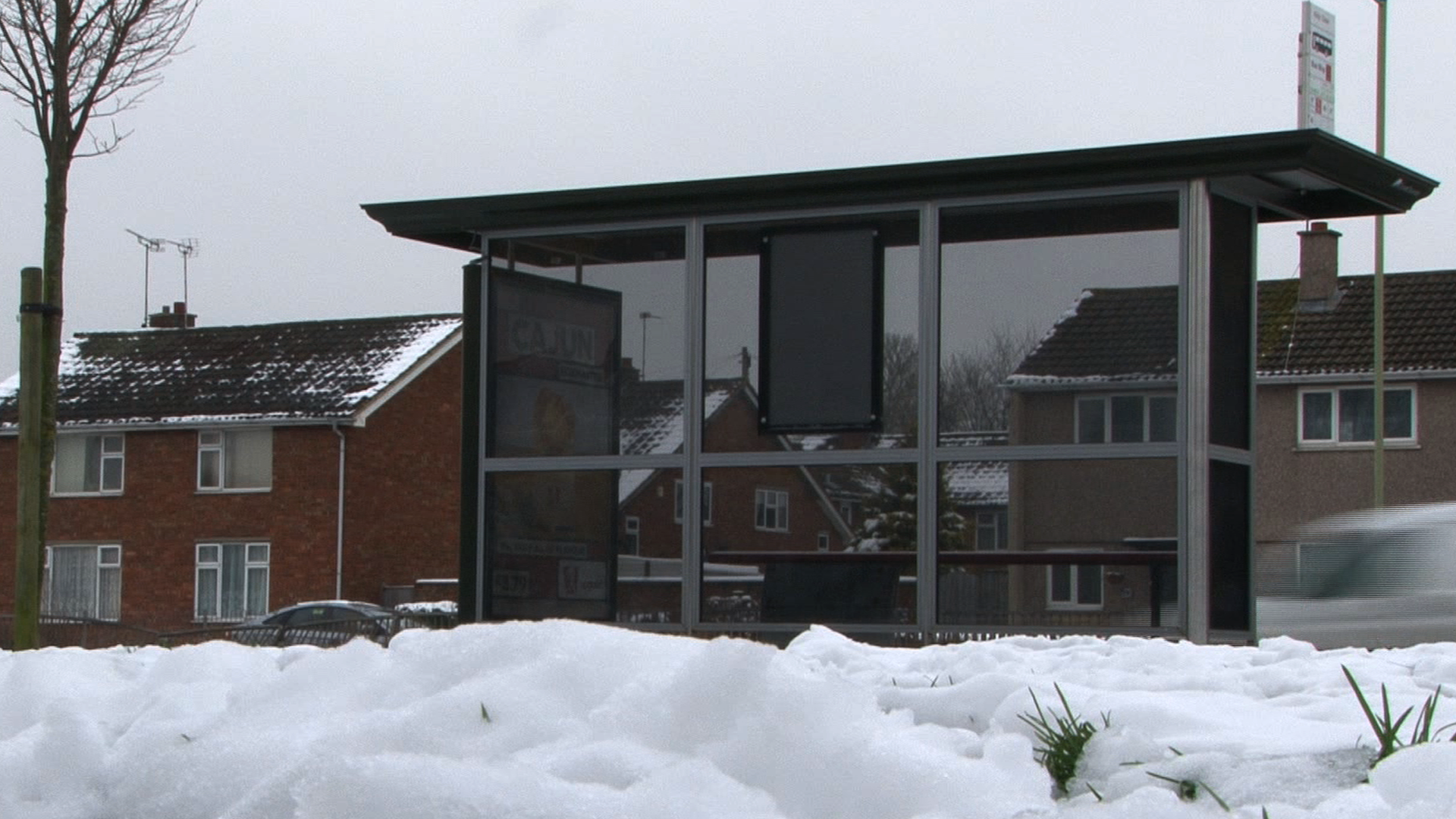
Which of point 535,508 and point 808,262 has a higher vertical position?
point 808,262

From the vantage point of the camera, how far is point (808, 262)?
39.7 feet

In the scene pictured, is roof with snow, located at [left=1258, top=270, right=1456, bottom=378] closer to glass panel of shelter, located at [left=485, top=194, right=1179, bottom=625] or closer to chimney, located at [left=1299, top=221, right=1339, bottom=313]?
chimney, located at [left=1299, top=221, right=1339, bottom=313]

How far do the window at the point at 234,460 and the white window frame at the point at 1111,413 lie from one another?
34.2 metres

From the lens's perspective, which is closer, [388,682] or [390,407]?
[388,682]

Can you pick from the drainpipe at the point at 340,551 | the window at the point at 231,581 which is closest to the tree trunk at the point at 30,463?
the drainpipe at the point at 340,551

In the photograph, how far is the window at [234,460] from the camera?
43.9m

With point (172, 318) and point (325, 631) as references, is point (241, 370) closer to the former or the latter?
point (172, 318)

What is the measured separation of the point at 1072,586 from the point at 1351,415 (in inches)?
1279

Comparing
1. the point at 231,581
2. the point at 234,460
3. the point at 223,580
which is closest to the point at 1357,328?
the point at 234,460

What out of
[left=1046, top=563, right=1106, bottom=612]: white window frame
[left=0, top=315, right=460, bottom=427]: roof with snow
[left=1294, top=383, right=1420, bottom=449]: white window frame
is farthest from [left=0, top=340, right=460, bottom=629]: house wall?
[left=1046, top=563, right=1106, bottom=612]: white window frame

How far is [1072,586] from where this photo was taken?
1145 cm

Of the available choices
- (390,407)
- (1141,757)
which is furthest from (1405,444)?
(1141,757)

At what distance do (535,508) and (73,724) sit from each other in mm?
8646

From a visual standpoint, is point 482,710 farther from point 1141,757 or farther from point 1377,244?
point 1377,244
